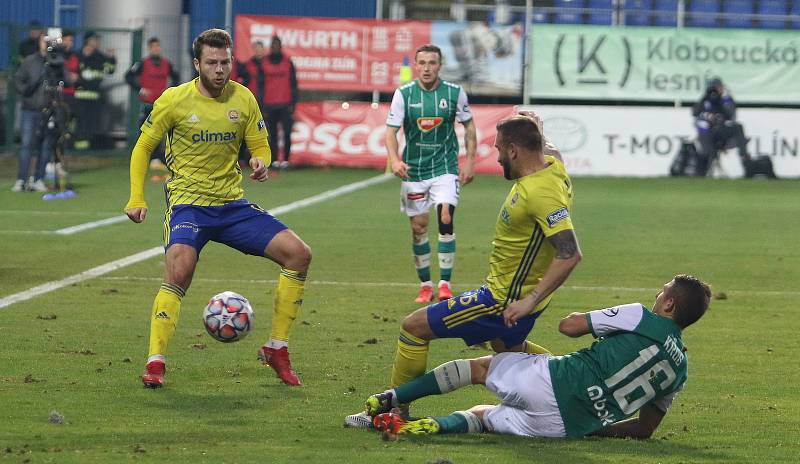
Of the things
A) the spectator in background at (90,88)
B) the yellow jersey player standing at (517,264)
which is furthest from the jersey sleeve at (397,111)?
the spectator in background at (90,88)

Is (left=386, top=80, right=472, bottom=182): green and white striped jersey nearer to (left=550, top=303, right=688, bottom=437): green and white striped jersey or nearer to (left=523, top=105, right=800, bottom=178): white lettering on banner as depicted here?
(left=550, top=303, right=688, bottom=437): green and white striped jersey

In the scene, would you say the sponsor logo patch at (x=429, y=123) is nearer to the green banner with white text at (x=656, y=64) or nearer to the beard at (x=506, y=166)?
the beard at (x=506, y=166)

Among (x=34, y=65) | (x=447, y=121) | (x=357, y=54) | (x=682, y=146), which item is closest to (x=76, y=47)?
(x=357, y=54)

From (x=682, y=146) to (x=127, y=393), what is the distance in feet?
73.9

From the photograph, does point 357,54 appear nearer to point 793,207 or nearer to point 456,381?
point 793,207

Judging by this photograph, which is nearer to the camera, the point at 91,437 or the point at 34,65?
the point at 91,437

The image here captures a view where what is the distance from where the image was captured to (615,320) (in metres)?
6.73

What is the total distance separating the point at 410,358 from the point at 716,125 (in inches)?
889

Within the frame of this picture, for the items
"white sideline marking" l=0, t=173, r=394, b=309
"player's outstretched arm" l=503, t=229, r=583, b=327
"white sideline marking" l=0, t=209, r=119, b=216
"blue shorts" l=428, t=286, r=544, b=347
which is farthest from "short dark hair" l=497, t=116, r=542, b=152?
"white sideline marking" l=0, t=209, r=119, b=216

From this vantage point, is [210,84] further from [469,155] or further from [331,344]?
[469,155]

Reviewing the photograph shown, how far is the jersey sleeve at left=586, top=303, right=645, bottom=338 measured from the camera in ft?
22.0

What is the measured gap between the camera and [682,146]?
29078mm

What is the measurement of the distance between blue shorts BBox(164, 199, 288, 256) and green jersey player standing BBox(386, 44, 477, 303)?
154 inches

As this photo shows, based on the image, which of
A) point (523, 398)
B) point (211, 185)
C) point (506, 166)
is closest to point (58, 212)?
point (211, 185)
